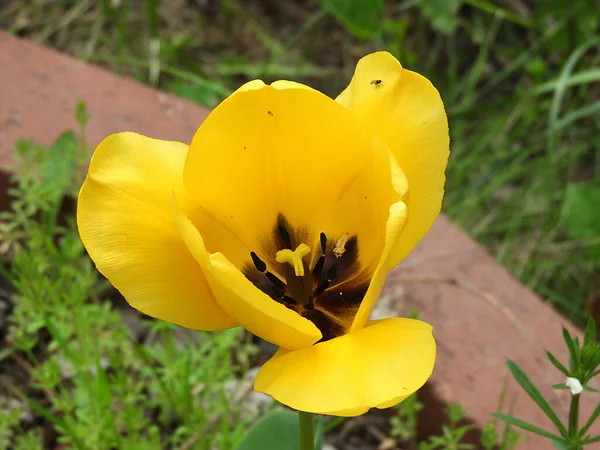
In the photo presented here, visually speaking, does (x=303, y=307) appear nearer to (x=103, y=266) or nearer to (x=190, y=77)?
(x=103, y=266)

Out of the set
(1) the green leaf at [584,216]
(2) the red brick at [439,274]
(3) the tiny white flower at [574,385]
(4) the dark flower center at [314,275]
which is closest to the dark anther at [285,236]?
(4) the dark flower center at [314,275]

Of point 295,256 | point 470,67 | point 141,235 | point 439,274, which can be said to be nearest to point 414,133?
point 295,256

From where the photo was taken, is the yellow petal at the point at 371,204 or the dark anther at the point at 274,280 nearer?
the yellow petal at the point at 371,204

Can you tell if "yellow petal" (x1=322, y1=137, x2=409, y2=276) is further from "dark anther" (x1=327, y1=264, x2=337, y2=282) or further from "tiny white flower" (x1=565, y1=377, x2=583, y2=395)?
"tiny white flower" (x1=565, y1=377, x2=583, y2=395)

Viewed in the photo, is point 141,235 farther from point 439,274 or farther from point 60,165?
point 439,274

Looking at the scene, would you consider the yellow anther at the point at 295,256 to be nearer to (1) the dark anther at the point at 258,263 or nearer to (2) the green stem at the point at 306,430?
(1) the dark anther at the point at 258,263

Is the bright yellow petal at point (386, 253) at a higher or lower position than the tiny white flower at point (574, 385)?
higher

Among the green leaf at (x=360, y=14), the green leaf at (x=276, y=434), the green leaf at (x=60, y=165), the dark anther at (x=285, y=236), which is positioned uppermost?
the dark anther at (x=285, y=236)

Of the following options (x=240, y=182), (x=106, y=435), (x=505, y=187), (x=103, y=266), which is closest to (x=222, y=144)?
(x=240, y=182)
